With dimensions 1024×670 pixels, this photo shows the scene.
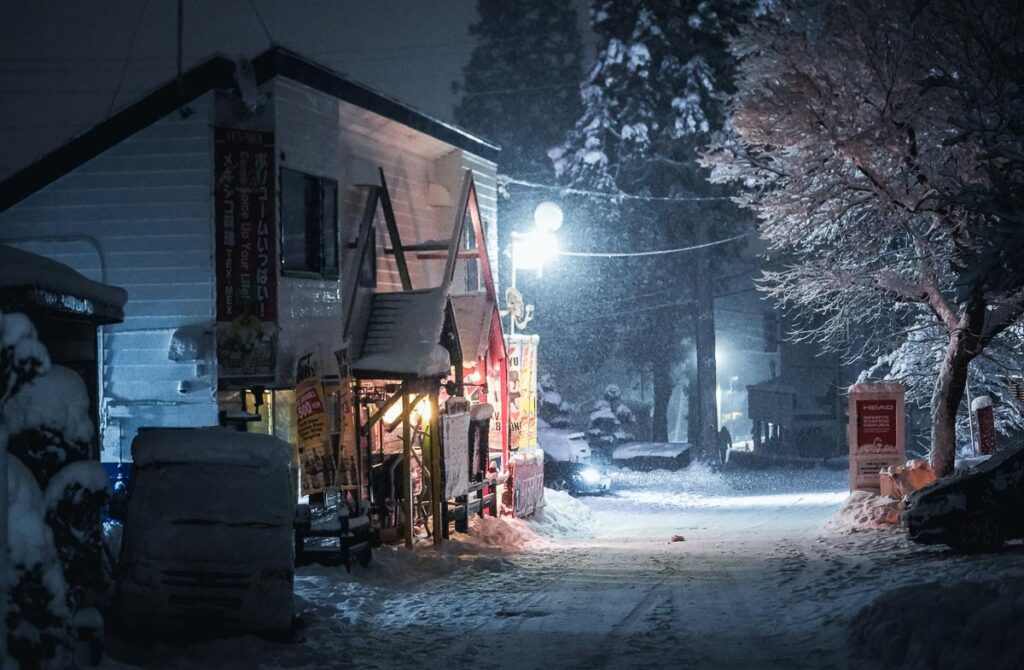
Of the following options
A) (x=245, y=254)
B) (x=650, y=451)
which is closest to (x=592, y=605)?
(x=245, y=254)

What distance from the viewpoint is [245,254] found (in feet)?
52.6

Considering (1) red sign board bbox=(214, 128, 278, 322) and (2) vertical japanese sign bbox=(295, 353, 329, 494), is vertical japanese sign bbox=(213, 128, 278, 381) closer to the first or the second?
(1) red sign board bbox=(214, 128, 278, 322)

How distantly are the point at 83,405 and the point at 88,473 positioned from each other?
1.85 ft

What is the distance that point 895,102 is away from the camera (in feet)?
57.9

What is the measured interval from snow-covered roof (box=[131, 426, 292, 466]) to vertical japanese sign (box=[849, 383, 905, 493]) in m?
14.2

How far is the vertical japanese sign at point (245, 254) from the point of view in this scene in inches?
625

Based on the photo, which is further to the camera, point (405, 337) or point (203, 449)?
point (405, 337)

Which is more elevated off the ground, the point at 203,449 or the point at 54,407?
the point at 54,407

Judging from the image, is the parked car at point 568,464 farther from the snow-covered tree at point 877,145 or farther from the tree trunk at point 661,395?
the snow-covered tree at point 877,145

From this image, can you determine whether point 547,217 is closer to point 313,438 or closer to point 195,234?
point 195,234

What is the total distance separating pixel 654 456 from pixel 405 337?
2690 cm

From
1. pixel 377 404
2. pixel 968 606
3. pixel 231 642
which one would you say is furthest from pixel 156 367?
pixel 968 606

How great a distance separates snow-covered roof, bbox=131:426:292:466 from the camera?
10.0 meters

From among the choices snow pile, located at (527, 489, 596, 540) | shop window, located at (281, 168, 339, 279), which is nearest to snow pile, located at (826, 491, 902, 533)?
snow pile, located at (527, 489, 596, 540)
